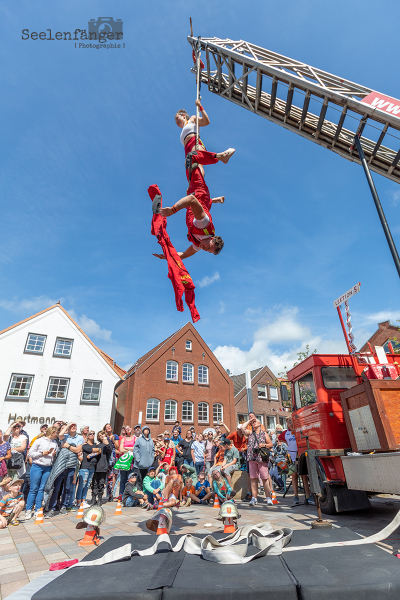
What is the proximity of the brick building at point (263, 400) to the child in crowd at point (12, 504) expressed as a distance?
83.0 feet

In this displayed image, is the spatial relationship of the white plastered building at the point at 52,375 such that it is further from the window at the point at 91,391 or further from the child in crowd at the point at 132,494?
the child in crowd at the point at 132,494

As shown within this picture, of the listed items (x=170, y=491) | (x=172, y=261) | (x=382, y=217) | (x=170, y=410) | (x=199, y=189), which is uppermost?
(x=382, y=217)

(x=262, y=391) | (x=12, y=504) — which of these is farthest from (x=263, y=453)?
(x=262, y=391)

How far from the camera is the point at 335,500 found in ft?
20.0

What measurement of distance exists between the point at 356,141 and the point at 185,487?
31.7 feet

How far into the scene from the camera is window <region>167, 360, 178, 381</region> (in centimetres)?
2577

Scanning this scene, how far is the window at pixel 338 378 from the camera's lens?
6777 mm

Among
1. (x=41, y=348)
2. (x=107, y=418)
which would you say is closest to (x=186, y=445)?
(x=107, y=418)

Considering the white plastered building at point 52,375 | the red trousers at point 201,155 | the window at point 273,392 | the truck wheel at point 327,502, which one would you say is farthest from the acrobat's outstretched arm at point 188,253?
the window at point 273,392

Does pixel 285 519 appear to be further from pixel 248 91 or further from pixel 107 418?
pixel 107 418

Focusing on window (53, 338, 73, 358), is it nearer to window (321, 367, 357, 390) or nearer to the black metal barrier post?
window (321, 367, 357, 390)

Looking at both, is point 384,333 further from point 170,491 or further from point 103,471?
point 103,471

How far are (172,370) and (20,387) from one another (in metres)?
11.0

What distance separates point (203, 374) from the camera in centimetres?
2769
